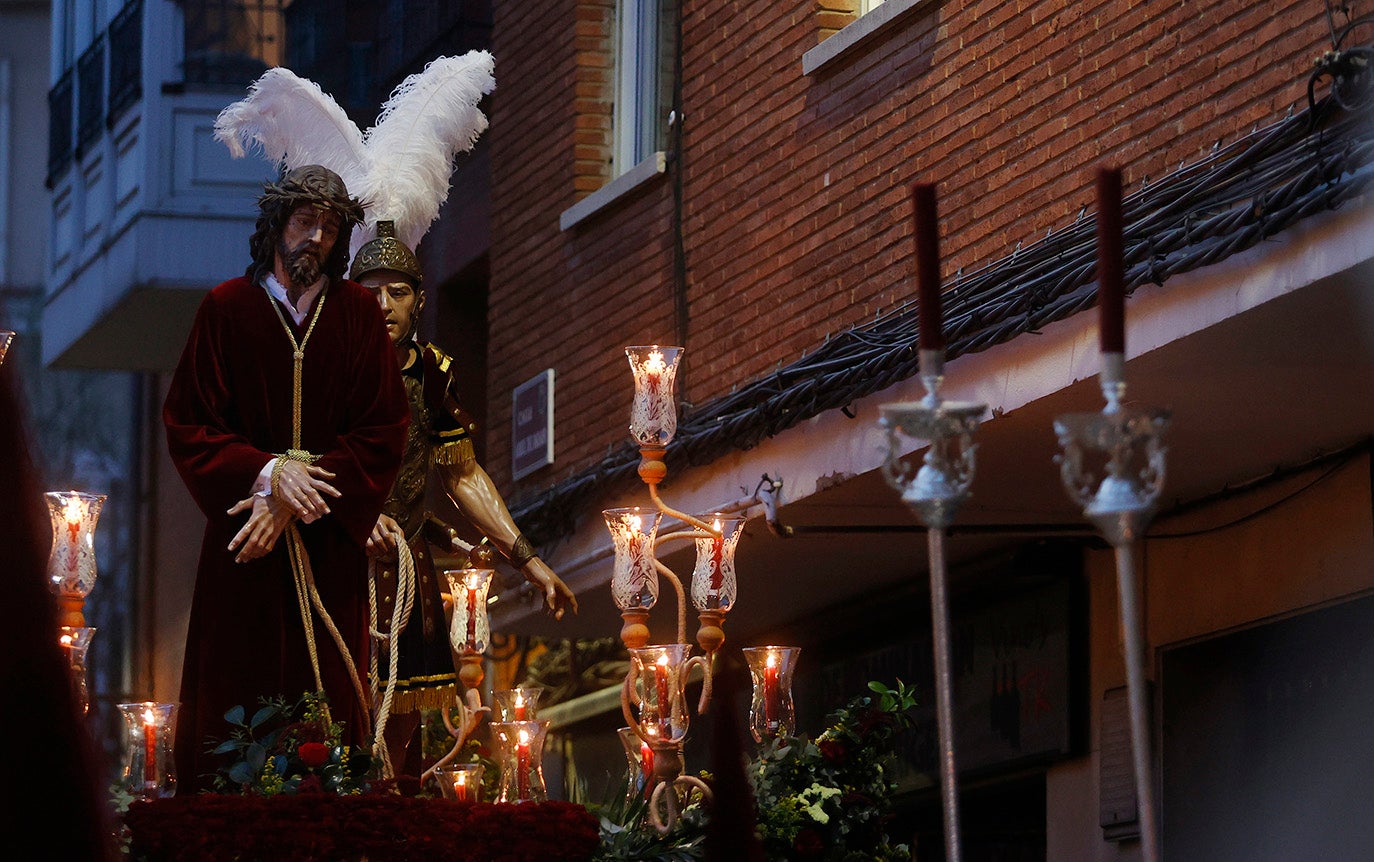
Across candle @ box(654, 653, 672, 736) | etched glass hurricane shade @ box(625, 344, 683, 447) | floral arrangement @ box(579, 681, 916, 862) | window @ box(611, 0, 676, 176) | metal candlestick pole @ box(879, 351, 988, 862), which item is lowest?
floral arrangement @ box(579, 681, 916, 862)

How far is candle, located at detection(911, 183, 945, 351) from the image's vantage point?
2.42 meters

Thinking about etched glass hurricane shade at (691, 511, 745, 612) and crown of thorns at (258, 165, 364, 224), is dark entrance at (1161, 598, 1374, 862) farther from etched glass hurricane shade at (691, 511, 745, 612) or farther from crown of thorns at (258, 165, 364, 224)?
crown of thorns at (258, 165, 364, 224)

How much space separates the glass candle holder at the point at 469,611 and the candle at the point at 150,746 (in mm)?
1384

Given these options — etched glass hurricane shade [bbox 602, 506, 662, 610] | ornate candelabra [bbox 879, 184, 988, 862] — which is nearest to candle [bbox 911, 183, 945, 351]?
ornate candelabra [bbox 879, 184, 988, 862]

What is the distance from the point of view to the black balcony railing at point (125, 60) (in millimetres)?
14188

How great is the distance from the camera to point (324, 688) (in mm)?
5191

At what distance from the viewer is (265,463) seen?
5.09 meters

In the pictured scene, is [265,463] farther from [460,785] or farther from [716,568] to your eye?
[716,568]


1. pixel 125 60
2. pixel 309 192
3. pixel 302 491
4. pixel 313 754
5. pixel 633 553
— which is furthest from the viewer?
pixel 125 60

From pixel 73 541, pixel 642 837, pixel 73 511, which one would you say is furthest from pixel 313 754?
pixel 73 511

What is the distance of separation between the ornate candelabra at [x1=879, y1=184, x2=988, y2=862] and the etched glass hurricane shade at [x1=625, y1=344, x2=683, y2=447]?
361cm

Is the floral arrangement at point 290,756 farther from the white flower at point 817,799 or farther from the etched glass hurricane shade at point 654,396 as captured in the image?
the etched glass hurricane shade at point 654,396

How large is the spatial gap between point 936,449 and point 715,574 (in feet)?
12.3

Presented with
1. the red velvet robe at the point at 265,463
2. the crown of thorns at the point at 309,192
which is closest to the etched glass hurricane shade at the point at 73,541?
the red velvet robe at the point at 265,463
